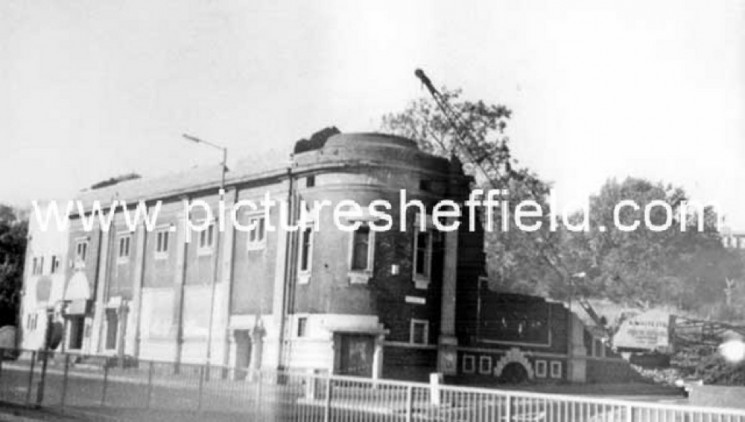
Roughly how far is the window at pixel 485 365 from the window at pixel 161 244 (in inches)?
617

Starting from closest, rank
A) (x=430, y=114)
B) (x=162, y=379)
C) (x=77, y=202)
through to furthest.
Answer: (x=162, y=379) < (x=77, y=202) < (x=430, y=114)

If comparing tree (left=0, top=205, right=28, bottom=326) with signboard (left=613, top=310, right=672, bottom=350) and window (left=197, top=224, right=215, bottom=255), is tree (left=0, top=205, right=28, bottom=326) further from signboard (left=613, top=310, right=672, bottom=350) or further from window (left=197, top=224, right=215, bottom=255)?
signboard (left=613, top=310, right=672, bottom=350)

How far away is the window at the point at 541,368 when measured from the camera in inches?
1475

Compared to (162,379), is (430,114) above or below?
above

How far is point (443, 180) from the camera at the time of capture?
1297 inches

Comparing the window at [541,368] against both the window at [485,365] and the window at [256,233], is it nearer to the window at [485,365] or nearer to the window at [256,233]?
the window at [485,365]

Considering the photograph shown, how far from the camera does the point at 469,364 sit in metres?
35.0

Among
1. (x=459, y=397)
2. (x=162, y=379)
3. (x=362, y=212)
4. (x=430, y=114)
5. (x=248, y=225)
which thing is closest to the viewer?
(x=459, y=397)

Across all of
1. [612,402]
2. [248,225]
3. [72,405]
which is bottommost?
[72,405]

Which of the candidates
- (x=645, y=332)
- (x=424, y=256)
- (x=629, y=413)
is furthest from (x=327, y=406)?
(x=645, y=332)

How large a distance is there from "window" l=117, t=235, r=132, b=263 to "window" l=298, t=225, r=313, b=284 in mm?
13254

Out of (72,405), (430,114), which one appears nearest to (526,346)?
(430,114)

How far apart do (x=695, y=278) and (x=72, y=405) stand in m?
51.9

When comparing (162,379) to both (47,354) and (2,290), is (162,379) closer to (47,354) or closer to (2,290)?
(47,354)
